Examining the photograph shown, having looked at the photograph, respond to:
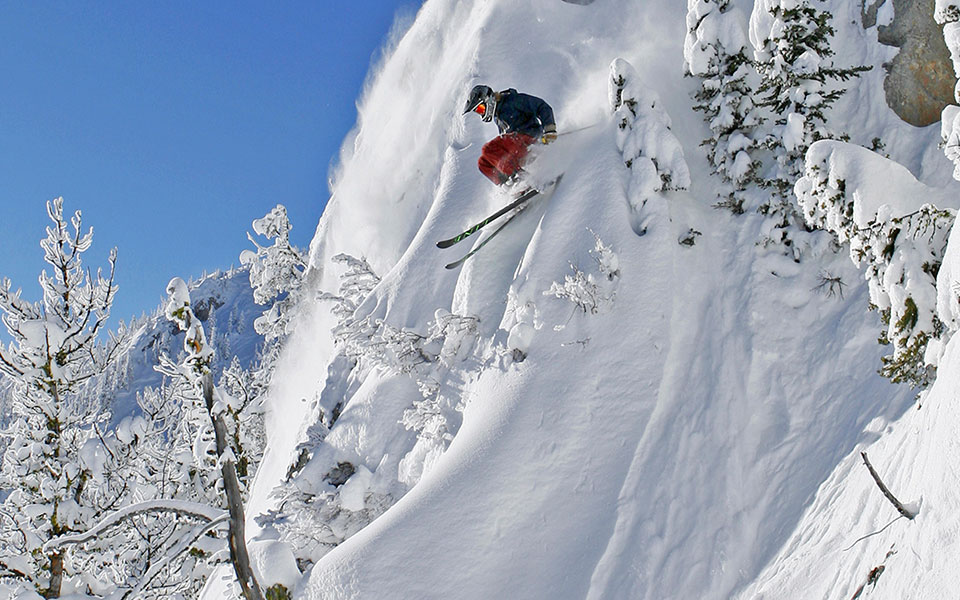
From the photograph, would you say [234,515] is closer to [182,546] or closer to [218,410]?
[182,546]

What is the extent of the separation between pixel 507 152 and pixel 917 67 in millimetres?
5914

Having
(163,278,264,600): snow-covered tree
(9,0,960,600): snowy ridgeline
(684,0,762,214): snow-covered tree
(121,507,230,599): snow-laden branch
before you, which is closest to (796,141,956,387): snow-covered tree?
(9,0,960,600): snowy ridgeline

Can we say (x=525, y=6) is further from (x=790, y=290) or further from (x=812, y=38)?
(x=790, y=290)

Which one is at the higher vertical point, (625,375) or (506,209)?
(506,209)

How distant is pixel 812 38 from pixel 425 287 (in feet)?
21.9

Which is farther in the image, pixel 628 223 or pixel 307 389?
pixel 307 389

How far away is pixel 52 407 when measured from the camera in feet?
34.2

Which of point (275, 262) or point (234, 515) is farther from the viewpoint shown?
point (275, 262)

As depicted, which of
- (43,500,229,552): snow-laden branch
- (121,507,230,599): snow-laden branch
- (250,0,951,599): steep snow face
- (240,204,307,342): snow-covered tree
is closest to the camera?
(43,500,229,552): snow-laden branch

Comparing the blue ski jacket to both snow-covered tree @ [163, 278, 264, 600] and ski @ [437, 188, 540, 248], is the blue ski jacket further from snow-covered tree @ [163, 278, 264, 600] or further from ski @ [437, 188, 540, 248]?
snow-covered tree @ [163, 278, 264, 600]

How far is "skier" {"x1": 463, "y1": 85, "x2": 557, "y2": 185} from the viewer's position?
414 inches

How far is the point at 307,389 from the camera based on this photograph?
15.3 meters

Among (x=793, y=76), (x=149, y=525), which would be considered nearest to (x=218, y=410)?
(x=793, y=76)

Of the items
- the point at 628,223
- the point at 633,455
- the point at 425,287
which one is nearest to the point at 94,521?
the point at 425,287
